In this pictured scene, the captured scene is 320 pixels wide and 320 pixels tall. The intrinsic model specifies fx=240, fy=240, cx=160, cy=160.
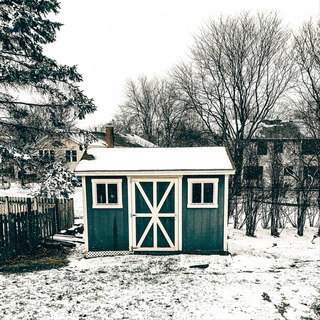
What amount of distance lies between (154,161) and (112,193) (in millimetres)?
1678

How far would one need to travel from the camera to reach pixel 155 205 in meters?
7.59

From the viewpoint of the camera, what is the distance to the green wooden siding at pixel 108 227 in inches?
299

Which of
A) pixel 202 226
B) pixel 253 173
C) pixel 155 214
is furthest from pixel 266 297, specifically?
pixel 253 173

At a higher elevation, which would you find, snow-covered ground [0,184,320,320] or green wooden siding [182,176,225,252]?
green wooden siding [182,176,225,252]

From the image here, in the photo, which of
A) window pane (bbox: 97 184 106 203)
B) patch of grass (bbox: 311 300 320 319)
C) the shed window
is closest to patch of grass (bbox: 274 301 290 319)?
patch of grass (bbox: 311 300 320 319)

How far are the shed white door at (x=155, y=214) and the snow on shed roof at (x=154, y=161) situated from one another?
1.47 ft

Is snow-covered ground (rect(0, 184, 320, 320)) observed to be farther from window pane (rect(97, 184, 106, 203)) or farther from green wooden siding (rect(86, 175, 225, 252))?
window pane (rect(97, 184, 106, 203))

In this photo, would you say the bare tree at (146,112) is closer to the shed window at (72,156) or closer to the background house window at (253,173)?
the shed window at (72,156)

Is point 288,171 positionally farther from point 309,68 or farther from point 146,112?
point 146,112

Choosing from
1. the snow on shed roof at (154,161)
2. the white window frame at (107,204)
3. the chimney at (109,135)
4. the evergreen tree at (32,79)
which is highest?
the evergreen tree at (32,79)

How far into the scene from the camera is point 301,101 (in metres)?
15.8

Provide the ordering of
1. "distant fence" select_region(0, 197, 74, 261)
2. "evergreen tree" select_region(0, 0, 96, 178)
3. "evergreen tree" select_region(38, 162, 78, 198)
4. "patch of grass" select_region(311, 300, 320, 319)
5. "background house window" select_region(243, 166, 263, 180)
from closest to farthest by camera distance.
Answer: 1. "patch of grass" select_region(311, 300, 320, 319)
2. "distant fence" select_region(0, 197, 74, 261)
3. "evergreen tree" select_region(0, 0, 96, 178)
4. "evergreen tree" select_region(38, 162, 78, 198)
5. "background house window" select_region(243, 166, 263, 180)

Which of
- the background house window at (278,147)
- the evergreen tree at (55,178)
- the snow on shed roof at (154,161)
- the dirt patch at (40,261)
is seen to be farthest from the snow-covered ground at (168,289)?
the background house window at (278,147)

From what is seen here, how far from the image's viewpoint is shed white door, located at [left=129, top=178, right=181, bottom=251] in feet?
24.7
